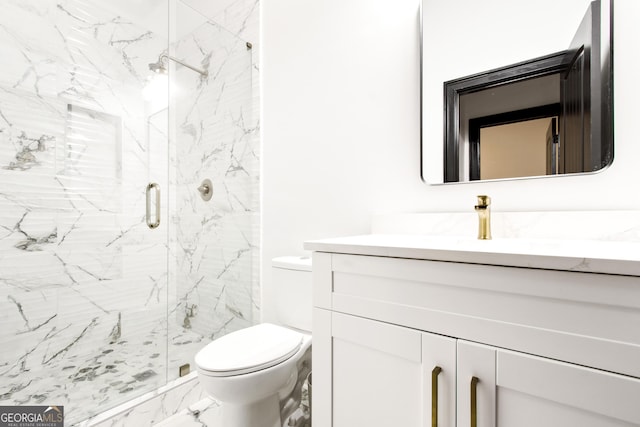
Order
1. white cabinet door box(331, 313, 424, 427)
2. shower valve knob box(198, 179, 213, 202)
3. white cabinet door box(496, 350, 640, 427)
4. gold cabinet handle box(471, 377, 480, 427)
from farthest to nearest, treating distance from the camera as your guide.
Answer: shower valve knob box(198, 179, 213, 202), white cabinet door box(331, 313, 424, 427), gold cabinet handle box(471, 377, 480, 427), white cabinet door box(496, 350, 640, 427)

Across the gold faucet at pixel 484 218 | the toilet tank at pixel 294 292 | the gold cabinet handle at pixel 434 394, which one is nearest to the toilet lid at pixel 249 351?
the toilet tank at pixel 294 292

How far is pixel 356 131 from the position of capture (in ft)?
4.92

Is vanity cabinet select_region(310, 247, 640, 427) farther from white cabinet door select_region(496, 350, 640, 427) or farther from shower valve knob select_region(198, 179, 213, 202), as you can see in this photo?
shower valve knob select_region(198, 179, 213, 202)

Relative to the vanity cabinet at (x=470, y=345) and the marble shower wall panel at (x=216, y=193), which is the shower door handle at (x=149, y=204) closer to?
the marble shower wall panel at (x=216, y=193)

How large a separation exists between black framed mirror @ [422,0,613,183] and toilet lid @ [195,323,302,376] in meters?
0.95

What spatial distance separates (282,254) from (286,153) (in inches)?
23.7

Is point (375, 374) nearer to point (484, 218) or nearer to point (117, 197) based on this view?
point (484, 218)

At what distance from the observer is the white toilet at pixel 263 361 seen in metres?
1.04

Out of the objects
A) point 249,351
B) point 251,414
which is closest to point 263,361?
point 249,351

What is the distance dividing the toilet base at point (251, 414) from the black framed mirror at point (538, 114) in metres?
1.17

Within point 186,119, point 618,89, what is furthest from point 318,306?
point 186,119

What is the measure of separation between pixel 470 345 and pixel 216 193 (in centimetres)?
166

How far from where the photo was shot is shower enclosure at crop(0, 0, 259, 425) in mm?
1496

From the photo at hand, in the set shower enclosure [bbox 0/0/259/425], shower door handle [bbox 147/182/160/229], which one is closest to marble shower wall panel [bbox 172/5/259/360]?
shower enclosure [bbox 0/0/259/425]
